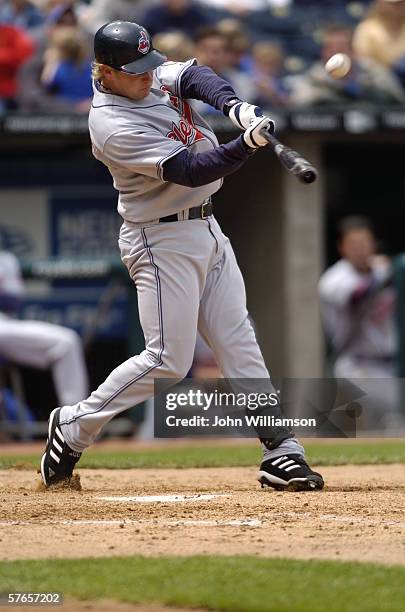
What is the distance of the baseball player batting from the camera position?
15.1ft

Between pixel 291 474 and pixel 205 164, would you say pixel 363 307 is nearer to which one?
pixel 291 474

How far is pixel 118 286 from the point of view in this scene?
985 cm

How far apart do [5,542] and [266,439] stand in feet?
4.81

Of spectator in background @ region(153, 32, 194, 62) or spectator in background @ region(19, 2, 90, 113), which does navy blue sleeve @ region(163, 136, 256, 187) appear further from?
spectator in background @ region(19, 2, 90, 113)

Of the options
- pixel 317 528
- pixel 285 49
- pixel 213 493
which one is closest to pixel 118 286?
pixel 285 49

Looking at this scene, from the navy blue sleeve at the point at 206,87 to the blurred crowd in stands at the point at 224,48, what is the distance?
17.2ft

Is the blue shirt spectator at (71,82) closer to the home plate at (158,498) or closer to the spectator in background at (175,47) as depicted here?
the spectator in background at (175,47)

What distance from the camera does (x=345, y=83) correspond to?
11.1m

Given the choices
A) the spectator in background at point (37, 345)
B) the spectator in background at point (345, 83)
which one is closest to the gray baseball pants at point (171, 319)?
the spectator in background at point (37, 345)

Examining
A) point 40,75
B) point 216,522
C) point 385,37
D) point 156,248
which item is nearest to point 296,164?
point 156,248

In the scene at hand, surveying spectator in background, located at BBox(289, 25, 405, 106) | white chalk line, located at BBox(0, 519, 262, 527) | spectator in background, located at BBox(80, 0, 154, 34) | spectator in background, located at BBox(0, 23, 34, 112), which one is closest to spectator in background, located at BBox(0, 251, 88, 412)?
spectator in background, located at BBox(0, 23, 34, 112)

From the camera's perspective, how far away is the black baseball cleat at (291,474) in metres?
4.93

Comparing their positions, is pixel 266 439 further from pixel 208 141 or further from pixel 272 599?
pixel 272 599

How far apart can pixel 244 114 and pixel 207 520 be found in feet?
5.02
